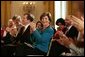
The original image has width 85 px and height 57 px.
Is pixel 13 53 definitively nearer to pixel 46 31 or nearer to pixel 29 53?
pixel 29 53

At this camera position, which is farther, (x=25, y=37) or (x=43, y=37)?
(x=25, y=37)

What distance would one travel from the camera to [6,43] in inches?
78.1

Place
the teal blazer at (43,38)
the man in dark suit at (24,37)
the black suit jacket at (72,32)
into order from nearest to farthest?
the black suit jacket at (72,32) < the teal blazer at (43,38) < the man in dark suit at (24,37)

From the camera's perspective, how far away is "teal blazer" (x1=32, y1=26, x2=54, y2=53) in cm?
175

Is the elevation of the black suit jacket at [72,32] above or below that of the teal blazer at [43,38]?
above

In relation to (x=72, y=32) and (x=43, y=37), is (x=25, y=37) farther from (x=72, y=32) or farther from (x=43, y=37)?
(x=72, y=32)

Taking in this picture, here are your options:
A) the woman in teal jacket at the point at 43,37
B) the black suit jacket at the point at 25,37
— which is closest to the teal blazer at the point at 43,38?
the woman in teal jacket at the point at 43,37

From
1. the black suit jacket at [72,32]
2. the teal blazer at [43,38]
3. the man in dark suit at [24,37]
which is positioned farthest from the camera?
the man in dark suit at [24,37]

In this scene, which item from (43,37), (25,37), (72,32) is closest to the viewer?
(72,32)

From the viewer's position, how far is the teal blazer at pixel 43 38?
5.75 ft

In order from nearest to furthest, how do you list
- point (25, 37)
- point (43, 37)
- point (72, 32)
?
point (72, 32) → point (43, 37) → point (25, 37)

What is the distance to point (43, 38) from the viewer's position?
1.76m

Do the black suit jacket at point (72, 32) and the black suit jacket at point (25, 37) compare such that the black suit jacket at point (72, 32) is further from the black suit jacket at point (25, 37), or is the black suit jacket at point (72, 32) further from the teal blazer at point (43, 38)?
the black suit jacket at point (25, 37)

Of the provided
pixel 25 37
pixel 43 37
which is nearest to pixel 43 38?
pixel 43 37
